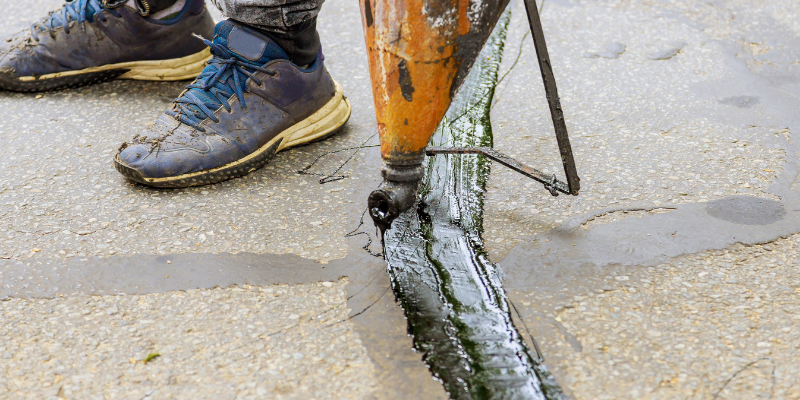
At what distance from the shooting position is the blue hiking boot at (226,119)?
5.30 ft

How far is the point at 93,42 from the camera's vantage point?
82.4 inches

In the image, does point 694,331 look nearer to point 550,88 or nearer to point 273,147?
point 550,88

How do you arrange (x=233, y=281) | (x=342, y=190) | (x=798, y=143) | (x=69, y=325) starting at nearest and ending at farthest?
(x=69, y=325), (x=233, y=281), (x=342, y=190), (x=798, y=143)

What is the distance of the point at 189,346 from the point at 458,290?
1.77 ft

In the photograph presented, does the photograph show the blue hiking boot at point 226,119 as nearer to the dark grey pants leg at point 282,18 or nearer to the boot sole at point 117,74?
the dark grey pants leg at point 282,18

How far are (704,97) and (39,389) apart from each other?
6.62 feet

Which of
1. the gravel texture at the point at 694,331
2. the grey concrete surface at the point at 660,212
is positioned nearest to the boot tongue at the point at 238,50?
the grey concrete surface at the point at 660,212

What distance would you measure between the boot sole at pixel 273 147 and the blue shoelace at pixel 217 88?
14 centimetres

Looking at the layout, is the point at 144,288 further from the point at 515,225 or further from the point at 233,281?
the point at 515,225

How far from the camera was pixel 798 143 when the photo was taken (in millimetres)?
1775

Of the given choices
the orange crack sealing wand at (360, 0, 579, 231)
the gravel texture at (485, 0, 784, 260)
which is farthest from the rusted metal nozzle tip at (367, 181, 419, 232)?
the gravel texture at (485, 0, 784, 260)

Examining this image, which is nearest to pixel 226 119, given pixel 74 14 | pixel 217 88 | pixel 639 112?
pixel 217 88

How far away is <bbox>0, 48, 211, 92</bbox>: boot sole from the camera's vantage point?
2.10 m

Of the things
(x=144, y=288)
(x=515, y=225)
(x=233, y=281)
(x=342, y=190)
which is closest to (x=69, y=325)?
(x=144, y=288)
